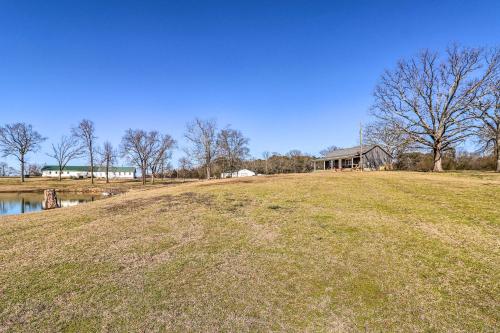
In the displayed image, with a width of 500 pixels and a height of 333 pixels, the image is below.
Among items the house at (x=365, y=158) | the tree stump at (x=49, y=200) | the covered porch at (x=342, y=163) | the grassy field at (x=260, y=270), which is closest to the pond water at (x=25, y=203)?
the tree stump at (x=49, y=200)

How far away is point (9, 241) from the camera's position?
24.4 feet

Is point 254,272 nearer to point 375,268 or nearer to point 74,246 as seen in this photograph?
point 375,268

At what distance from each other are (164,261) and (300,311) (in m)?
3.19

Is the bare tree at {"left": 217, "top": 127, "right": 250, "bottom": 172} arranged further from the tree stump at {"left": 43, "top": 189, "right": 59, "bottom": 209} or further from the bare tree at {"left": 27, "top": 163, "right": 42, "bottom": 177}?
the bare tree at {"left": 27, "top": 163, "right": 42, "bottom": 177}

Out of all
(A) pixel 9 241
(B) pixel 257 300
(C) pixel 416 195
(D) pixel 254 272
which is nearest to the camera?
(B) pixel 257 300

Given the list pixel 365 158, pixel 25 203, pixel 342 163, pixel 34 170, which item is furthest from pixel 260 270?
Result: pixel 34 170

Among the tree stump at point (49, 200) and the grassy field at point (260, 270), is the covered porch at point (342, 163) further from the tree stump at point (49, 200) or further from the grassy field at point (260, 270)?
the tree stump at point (49, 200)

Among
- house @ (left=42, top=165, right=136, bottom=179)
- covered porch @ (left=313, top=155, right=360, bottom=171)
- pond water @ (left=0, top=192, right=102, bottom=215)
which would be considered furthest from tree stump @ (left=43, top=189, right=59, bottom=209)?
house @ (left=42, top=165, right=136, bottom=179)

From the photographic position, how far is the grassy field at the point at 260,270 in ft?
12.9

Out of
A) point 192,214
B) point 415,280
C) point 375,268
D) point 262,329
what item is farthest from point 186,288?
point 192,214

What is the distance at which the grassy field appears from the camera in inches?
154

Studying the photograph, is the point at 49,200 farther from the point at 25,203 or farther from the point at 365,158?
the point at 365,158

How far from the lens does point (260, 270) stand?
5480 mm

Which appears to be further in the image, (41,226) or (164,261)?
(41,226)
